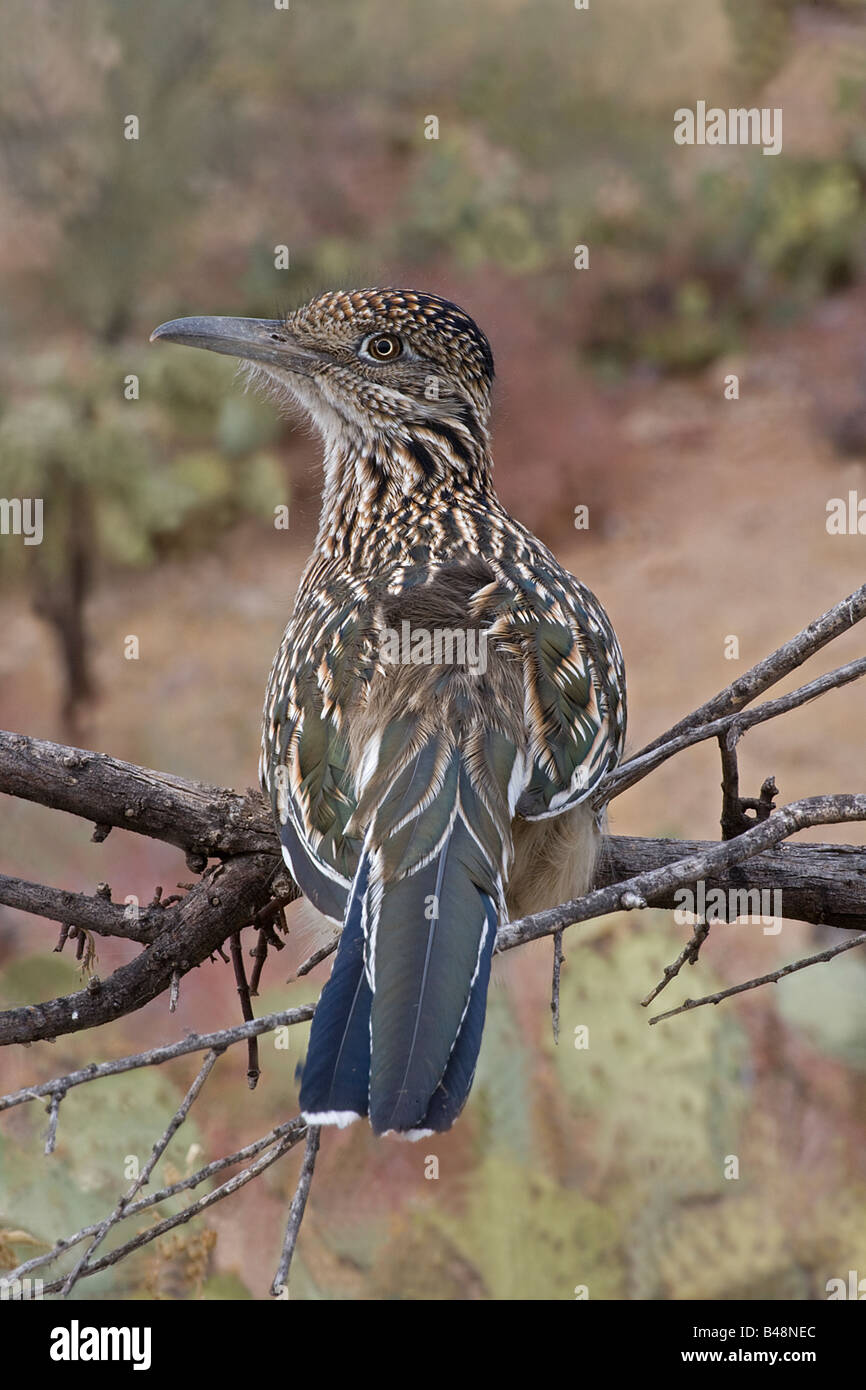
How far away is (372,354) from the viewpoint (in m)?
2.97

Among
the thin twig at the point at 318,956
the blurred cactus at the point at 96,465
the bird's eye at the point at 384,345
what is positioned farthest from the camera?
the blurred cactus at the point at 96,465

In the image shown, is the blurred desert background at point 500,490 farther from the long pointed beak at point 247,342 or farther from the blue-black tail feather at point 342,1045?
the blue-black tail feather at point 342,1045

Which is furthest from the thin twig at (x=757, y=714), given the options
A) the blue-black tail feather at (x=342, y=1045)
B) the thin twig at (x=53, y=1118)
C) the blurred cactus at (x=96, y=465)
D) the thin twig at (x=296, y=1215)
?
→ the blurred cactus at (x=96, y=465)

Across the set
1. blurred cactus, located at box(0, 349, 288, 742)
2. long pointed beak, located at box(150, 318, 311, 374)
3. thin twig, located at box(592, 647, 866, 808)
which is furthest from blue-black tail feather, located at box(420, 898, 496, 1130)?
blurred cactus, located at box(0, 349, 288, 742)

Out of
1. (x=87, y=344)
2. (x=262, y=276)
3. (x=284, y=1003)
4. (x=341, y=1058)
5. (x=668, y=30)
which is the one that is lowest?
(x=341, y=1058)

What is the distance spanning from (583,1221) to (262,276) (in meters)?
7.97

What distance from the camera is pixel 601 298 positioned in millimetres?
10930

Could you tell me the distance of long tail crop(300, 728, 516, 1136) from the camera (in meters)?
1.59

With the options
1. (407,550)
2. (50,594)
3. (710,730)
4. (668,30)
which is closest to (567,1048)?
(407,550)

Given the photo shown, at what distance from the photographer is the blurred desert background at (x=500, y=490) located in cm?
359

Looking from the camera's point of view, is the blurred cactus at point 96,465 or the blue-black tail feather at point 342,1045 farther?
the blurred cactus at point 96,465

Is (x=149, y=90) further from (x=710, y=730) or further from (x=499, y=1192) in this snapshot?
(x=710, y=730)

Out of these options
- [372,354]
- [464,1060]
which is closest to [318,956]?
[464,1060]

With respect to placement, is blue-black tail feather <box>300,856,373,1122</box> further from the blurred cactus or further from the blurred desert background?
the blurred cactus
